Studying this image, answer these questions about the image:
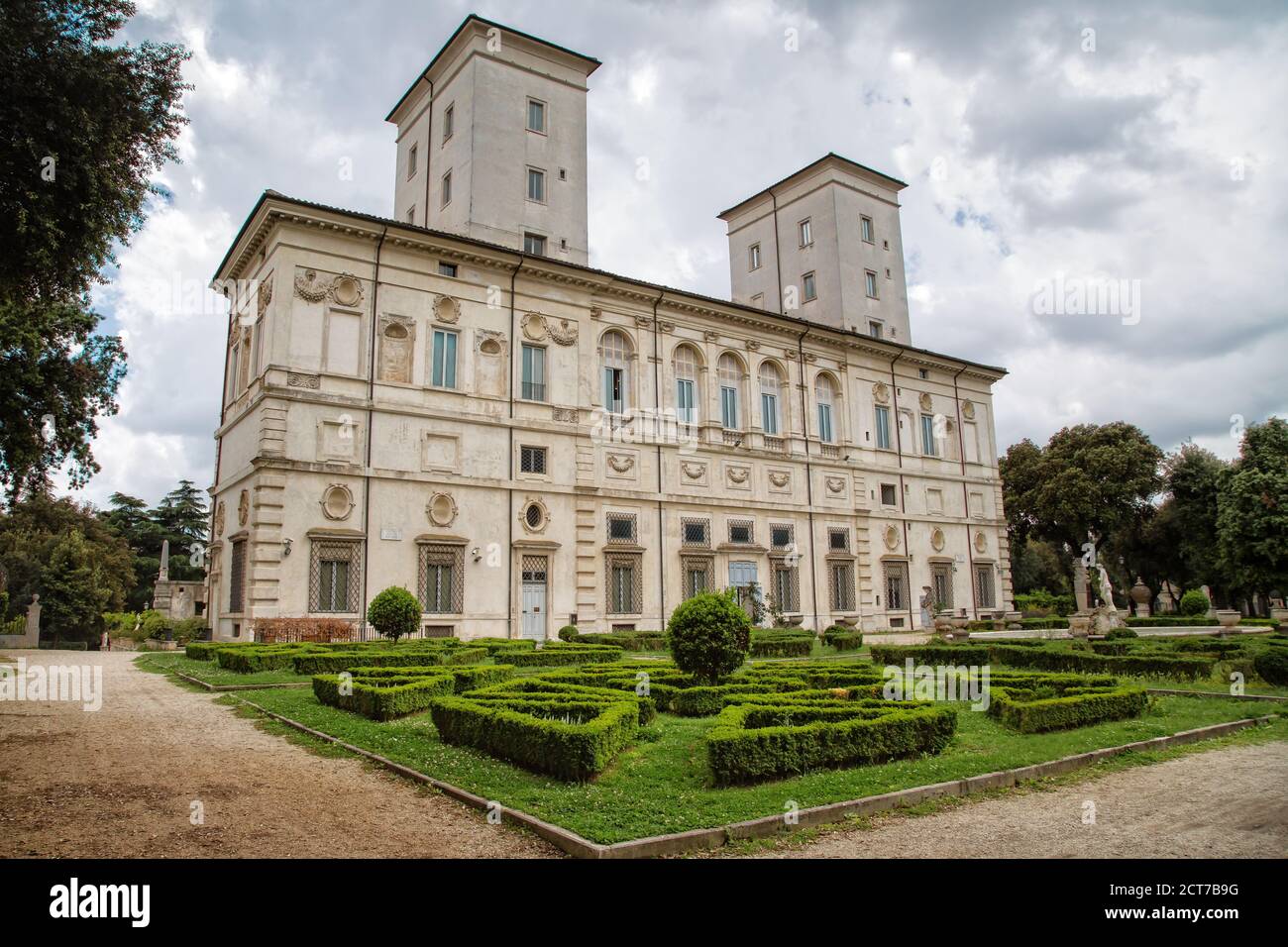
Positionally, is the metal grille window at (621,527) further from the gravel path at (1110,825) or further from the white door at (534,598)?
the gravel path at (1110,825)

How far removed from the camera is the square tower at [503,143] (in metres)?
33.8

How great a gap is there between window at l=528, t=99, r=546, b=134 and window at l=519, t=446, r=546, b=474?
49.3ft

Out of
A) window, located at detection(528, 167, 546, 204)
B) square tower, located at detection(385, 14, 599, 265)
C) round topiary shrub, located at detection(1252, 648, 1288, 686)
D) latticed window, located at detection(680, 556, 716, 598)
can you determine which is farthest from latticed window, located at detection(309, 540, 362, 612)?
round topiary shrub, located at detection(1252, 648, 1288, 686)

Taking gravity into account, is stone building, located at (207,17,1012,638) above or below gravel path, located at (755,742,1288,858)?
above

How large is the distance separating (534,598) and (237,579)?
1006 centimetres

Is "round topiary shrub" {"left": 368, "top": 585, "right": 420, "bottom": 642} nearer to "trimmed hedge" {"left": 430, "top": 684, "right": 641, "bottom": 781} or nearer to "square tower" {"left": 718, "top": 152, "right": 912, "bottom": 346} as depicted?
"trimmed hedge" {"left": 430, "top": 684, "right": 641, "bottom": 781}

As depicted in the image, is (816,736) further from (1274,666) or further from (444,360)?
(444,360)

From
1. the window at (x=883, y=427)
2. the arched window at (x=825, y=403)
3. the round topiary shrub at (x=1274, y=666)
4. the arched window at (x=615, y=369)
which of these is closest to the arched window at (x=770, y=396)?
the arched window at (x=825, y=403)

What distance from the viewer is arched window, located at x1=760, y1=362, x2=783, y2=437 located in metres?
38.6

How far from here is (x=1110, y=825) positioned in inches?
273

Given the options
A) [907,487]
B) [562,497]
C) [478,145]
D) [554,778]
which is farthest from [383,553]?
[907,487]

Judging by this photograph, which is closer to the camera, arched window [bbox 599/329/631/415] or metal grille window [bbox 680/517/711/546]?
arched window [bbox 599/329/631/415]
